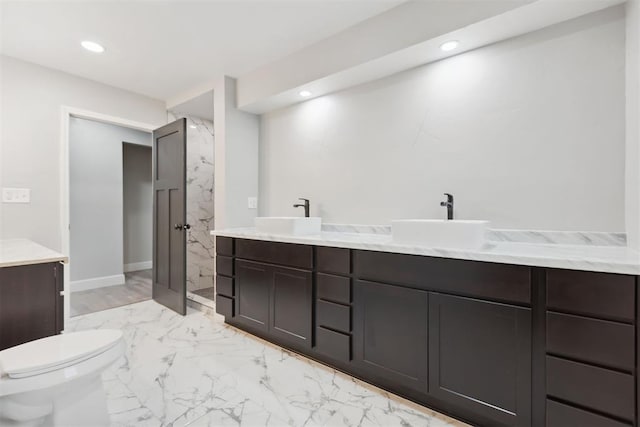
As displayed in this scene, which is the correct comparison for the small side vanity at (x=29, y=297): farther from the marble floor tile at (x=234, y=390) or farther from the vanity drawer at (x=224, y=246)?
the vanity drawer at (x=224, y=246)

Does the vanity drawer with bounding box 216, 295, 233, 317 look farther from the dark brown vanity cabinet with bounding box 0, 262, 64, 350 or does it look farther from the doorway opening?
the doorway opening

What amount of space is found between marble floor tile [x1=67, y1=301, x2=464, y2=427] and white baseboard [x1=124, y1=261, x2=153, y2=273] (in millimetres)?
3089

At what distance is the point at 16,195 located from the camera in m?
2.68

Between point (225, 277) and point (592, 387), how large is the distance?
8.27ft

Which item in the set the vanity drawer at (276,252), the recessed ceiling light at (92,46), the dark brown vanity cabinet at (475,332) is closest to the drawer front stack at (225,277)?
the vanity drawer at (276,252)

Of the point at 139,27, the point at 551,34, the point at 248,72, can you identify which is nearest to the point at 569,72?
the point at 551,34

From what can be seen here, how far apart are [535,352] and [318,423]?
1.08 meters

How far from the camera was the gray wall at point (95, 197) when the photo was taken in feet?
13.3

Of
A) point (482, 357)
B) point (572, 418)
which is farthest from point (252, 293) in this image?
point (572, 418)

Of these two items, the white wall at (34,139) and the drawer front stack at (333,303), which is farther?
the white wall at (34,139)

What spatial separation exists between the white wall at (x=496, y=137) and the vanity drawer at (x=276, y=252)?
60 centimetres

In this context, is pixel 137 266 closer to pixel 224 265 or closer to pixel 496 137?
pixel 224 265

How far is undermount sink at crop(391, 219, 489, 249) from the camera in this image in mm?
1577

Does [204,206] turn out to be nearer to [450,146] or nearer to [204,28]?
[204,28]
